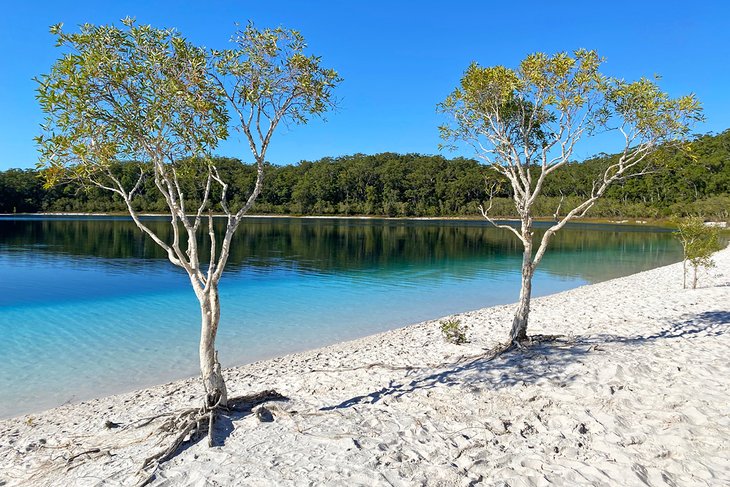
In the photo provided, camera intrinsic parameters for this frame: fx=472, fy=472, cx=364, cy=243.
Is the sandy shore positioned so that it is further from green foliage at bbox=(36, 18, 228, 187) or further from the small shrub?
green foliage at bbox=(36, 18, 228, 187)

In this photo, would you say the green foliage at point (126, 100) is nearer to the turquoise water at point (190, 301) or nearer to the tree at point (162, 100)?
the tree at point (162, 100)

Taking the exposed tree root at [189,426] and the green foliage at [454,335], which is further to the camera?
the green foliage at [454,335]

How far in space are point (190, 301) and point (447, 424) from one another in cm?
1795

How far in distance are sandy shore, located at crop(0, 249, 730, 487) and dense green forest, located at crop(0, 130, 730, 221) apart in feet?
377

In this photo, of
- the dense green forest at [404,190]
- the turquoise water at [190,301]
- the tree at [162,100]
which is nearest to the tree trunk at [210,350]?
the tree at [162,100]

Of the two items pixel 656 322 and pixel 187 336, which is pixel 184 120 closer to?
pixel 187 336

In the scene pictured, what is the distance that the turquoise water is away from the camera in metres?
12.9

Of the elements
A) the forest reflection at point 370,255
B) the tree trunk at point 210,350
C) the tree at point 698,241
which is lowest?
the forest reflection at point 370,255

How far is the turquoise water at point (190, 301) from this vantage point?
1288 centimetres

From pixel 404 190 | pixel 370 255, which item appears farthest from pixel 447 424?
→ pixel 404 190

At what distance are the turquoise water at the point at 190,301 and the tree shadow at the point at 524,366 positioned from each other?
242 inches

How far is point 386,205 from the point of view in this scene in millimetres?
159375

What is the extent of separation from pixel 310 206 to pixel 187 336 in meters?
152

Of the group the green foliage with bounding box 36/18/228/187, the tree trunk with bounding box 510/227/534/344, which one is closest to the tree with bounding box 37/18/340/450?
the green foliage with bounding box 36/18/228/187
